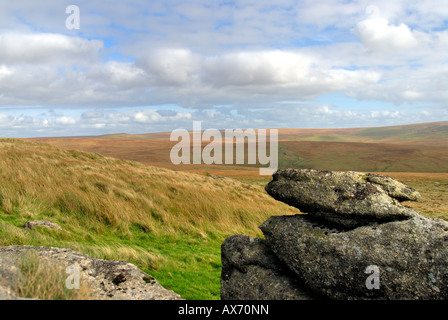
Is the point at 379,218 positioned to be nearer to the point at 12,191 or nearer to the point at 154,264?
the point at 154,264

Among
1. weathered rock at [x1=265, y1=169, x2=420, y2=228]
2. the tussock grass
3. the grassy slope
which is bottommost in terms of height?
the grassy slope

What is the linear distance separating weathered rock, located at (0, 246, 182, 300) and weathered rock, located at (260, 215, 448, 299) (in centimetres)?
258

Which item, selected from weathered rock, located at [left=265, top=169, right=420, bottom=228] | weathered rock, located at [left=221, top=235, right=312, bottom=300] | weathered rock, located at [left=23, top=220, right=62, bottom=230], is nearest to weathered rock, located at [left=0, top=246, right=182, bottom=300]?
weathered rock, located at [left=221, top=235, right=312, bottom=300]

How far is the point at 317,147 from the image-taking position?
128 meters

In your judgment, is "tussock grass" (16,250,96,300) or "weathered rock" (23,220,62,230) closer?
"tussock grass" (16,250,96,300)

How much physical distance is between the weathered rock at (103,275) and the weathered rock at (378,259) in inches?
102

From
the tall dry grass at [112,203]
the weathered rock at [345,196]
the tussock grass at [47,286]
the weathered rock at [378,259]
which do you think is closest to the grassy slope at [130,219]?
the tall dry grass at [112,203]

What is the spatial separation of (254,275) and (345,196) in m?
2.32

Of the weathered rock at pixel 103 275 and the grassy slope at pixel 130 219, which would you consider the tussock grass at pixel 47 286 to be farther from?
the grassy slope at pixel 130 219

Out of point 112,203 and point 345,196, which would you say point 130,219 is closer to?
point 112,203

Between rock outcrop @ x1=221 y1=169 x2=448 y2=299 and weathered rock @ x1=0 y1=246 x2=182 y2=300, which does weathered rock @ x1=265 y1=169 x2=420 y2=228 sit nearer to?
rock outcrop @ x1=221 y1=169 x2=448 y2=299

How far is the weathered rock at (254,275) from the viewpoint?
5.54m

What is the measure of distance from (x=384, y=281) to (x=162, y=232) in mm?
9345

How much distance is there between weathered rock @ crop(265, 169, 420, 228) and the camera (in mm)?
5367
